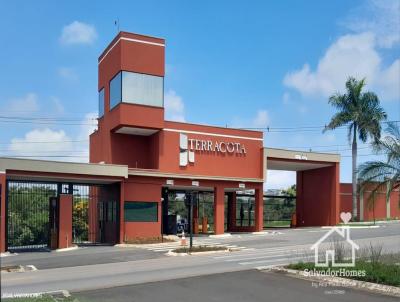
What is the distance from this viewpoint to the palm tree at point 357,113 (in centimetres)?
4866

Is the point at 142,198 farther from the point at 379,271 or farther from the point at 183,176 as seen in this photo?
the point at 379,271

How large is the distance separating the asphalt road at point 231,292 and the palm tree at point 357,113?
35.5 m

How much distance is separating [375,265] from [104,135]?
2709cm

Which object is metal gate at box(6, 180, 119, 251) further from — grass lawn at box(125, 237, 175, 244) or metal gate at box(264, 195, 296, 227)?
metal gate at box(264, 195, 296, 227)

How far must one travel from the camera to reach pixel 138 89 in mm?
35719

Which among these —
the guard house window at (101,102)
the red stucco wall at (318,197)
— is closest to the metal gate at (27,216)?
the guard house window at (101,102)

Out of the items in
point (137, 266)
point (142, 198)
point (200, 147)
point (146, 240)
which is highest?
point (200, 147)

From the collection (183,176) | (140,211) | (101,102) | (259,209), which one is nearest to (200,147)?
(183,176)

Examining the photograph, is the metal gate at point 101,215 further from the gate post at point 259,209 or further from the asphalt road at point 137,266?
the gate post at point 259,209

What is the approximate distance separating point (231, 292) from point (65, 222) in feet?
61.3

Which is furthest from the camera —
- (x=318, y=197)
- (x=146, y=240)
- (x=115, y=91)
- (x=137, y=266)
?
(x=318, y=197)

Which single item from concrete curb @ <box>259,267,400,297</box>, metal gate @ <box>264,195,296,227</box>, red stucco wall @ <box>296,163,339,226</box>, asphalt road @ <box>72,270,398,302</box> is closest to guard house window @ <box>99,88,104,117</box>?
red stucco wall @ <box>296,163,339,226</box>

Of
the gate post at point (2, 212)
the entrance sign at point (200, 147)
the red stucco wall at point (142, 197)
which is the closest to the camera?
the gate post at point (2, 212)

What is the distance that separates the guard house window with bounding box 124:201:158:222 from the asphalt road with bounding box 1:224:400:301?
5.59 meters
